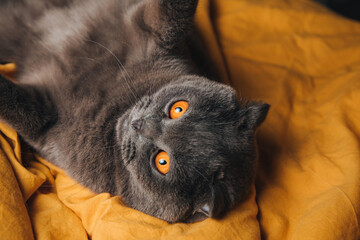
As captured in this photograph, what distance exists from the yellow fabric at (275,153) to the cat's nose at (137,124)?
33 centimetres

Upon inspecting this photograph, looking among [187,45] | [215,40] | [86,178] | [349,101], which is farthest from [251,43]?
[86,178]

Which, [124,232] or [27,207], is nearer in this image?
[124,232]

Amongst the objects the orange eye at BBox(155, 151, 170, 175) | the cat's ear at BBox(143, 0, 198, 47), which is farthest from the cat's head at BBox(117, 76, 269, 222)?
the cat's ear at BBox(143, 0, 198, 47)

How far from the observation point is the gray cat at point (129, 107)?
132cm

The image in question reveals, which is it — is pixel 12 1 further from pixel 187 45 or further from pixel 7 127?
pixel 187 45

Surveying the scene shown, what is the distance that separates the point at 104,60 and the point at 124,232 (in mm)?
886

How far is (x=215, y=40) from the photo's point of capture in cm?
219

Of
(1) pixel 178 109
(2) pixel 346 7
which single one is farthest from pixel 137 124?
(2) pixel 346 7

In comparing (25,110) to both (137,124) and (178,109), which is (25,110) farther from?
(178,109)

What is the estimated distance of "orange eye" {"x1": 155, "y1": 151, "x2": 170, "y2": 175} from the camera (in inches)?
52.4

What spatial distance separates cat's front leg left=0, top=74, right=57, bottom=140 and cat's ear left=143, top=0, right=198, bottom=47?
65cm

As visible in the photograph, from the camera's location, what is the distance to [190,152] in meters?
1.29

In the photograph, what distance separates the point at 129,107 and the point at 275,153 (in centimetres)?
Result: 81

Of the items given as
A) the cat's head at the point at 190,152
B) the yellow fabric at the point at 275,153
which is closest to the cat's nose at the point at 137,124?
the cat's head at the point at 190,152
